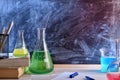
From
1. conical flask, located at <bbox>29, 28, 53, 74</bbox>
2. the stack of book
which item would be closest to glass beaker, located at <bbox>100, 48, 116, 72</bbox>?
conical flask, located at <bbox>29, 28, 53, 74</bbox>

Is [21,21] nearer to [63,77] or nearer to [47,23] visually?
[47,23]

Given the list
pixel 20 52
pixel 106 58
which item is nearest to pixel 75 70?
pixel 106 58

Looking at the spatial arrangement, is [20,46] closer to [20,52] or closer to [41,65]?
[20,52]

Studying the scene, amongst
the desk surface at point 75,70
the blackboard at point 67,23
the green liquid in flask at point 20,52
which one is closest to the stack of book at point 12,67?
the desk surface at point 75,70

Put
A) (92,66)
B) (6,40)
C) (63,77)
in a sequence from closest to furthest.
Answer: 1. (63,77)
2. (6,40)
3. (92,66)

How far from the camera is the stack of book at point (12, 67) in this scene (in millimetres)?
993

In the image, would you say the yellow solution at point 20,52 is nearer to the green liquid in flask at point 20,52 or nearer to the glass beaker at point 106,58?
the green liquid in flask at point 20,52

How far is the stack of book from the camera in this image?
39.1 inches

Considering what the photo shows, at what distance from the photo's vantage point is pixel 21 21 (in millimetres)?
1342

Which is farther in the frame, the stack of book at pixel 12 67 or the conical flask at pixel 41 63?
the conical flask at pixel 41 63

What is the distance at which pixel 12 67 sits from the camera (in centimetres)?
100

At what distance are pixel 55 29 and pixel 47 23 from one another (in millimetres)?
57

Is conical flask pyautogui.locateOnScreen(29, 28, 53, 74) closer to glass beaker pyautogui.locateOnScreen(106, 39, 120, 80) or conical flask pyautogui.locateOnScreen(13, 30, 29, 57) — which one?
conical flask pyautogui.locateOnScreen(13, 30, 29, 57)

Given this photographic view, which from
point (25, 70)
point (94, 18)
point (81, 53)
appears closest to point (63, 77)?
point (25, 70)
